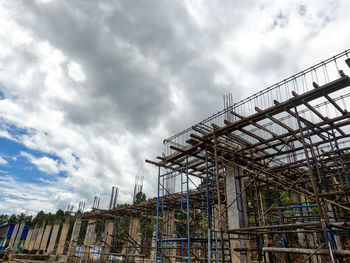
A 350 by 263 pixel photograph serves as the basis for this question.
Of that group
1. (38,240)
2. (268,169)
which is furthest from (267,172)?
(38,240)

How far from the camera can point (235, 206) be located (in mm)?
10836

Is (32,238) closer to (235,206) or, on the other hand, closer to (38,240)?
(38,240)

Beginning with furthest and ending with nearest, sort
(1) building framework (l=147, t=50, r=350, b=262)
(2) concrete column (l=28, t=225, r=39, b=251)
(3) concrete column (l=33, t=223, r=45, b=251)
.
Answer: (2) concrete column (l=28, t=225, r=39, b=251) → (3) concrete column (l=33, t=223, r=45, b=251) → (1) building framework (l=147, t=50, r=350, b=262)

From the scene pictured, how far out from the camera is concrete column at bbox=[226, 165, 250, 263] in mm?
10656

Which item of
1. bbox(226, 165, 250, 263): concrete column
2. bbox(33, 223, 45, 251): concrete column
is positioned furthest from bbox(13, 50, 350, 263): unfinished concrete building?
bbox(33, 223, 45, 251): concrete column

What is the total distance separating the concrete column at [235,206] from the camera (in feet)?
35.0

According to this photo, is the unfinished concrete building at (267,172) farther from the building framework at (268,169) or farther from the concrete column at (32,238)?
the concrete column at (32,238)

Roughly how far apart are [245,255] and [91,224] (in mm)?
27358

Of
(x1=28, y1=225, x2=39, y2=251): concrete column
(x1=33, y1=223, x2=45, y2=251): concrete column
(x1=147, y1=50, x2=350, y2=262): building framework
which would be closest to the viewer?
(x1=147, y1=50, x2=350, y2=262): building framework

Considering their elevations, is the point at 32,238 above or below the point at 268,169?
below

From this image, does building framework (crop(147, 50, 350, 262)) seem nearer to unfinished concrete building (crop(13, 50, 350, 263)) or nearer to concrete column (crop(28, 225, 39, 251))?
unfinished concrete building (crop(13, 50, 350, 263))

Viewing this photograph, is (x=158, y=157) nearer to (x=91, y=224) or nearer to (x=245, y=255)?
(x=245, y=255)

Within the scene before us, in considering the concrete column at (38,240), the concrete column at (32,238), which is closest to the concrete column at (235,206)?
the concrete column at (38,240)

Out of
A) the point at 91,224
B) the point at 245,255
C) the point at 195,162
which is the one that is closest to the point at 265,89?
the point at 195,162
